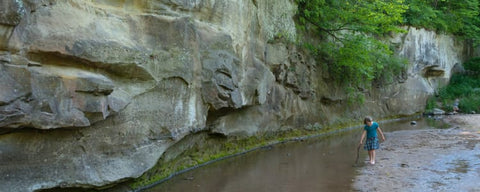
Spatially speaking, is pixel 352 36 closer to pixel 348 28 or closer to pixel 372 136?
pixel 348 28

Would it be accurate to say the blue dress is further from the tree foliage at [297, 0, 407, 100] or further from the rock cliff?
the tree foliage at [297, 0, 407, 100]

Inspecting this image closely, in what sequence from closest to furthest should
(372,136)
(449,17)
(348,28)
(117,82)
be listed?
(117,82), (372,136), (348,28), (449,17)

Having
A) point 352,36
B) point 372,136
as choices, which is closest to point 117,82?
point 372,136

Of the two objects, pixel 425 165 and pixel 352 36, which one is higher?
pixel 352 36

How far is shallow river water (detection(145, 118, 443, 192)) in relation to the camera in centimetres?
881

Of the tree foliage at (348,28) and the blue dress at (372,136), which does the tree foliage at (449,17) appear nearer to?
the tree foliage at (348,28)

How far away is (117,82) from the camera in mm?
7773

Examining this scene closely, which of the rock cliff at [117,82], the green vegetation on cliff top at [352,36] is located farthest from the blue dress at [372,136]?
the green vegetation on cliff top at [352,36]

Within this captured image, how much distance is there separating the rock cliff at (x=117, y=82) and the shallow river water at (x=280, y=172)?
972 millimetres

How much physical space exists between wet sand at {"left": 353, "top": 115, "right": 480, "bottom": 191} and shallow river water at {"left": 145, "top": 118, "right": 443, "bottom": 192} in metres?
0.53

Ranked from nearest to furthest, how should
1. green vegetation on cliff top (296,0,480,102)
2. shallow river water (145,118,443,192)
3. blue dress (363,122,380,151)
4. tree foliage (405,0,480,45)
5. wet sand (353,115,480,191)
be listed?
wet sand (353,115,480,191) → shallow river water (145,118,443,192) → blue dress (363,122,380,151) → green vegetation on cliff top (296,0,480,102) → tree foliage (405,0,480,45)

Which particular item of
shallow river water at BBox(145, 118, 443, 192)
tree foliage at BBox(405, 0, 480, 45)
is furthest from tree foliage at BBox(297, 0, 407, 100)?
tree foliage at BBox(405, 0, 480, 45)

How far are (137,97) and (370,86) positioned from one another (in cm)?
1615

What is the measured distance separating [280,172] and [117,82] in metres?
4.75
